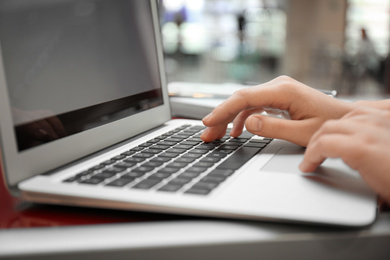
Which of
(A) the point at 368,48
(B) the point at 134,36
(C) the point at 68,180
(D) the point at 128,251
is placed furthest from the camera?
(A) the point at 368,48

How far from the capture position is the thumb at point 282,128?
0.61 meters

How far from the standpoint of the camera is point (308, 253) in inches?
14.3

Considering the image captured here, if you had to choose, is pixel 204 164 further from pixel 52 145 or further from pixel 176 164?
pixel 52 145

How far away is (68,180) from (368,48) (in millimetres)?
5689

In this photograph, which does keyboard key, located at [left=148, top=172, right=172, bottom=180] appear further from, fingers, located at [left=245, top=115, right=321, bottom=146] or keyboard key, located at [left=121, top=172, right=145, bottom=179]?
fingers, located at [left=245, top=115, right=321, bottom=146]

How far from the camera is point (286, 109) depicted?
0.64m

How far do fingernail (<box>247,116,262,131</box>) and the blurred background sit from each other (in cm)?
517

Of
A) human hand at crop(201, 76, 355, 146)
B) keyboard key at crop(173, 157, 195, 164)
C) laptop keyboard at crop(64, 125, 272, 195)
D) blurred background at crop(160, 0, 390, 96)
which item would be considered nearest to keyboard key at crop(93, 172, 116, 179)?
laptop keyboard at crop(64, 125, 272, 195)

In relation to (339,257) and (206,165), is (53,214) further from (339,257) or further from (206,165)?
(339,257)

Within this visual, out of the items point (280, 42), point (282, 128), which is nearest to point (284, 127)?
point (282, 128)

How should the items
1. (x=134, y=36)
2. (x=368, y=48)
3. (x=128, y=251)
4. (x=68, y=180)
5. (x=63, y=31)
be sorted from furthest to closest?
(x=368, y=48), (x=134, y=36), (x=63, y=31), (x=68, y=180), (x=128, y=251)

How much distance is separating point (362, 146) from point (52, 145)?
0.39 metres

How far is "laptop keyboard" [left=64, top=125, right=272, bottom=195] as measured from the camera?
0.45 meters

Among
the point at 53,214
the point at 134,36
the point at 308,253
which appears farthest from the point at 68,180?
the point at 134,36
